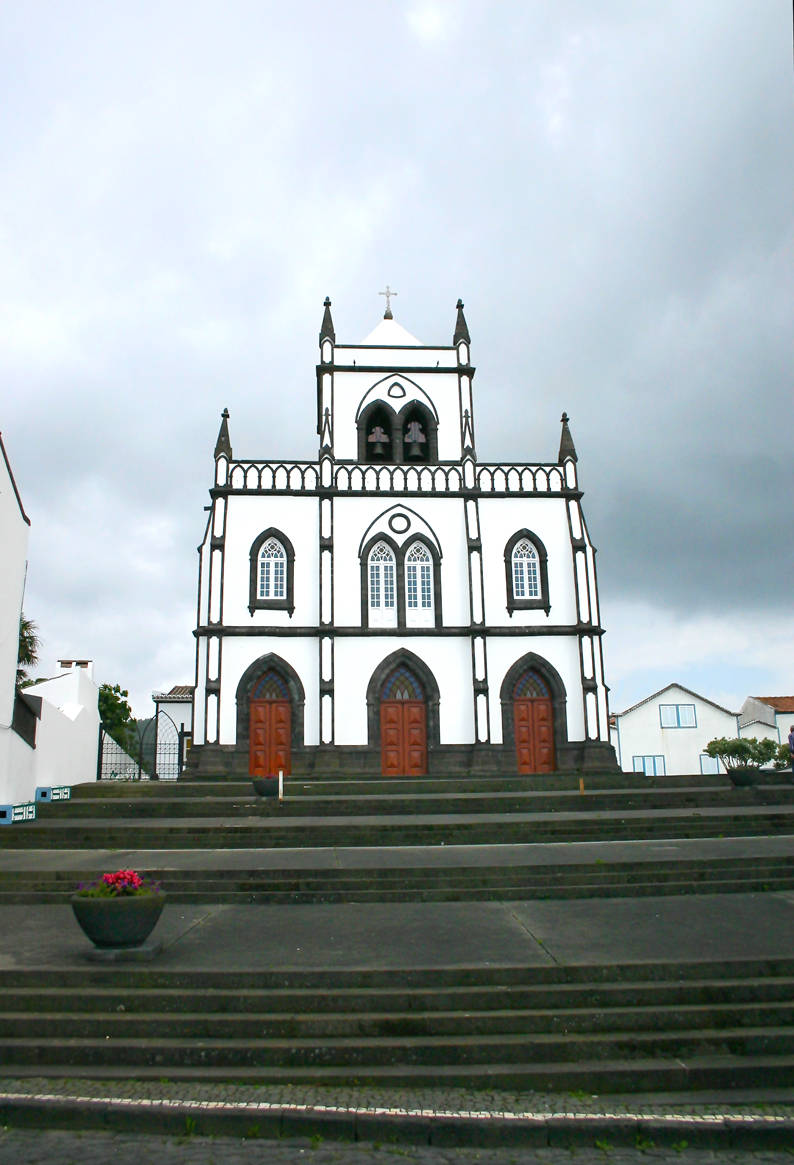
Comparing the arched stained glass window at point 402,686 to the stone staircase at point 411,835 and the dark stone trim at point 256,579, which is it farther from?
the dark stone trim at point 256,579

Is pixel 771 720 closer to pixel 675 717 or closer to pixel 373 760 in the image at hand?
pixel 675 717

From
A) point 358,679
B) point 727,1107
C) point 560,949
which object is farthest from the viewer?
point 358,679

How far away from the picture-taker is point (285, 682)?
26.5 meters

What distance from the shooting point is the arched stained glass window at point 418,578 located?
2747 centimetres

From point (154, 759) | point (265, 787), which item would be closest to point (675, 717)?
point (154, 759)

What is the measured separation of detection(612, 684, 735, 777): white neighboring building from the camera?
133 feet

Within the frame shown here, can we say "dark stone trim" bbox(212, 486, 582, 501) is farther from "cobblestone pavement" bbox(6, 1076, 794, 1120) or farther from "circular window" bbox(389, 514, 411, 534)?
"cobblestone pavement" bbox(6, 1076, 794, 1120)

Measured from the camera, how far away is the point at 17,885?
11.3 m

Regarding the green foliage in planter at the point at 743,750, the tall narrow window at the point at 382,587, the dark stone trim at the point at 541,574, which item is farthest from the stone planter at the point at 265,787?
the green foliage in planter at the point at 743,750

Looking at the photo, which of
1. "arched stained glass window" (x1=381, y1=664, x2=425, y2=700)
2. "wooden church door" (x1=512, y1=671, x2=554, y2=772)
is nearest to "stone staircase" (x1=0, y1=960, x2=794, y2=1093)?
"wooden church door" (x1=512, y1=671, x2=554, y2=772)

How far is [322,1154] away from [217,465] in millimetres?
24161

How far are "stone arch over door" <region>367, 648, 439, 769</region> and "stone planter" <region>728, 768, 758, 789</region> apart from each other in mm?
9487

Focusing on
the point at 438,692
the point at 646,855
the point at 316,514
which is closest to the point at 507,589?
the point at 438,692

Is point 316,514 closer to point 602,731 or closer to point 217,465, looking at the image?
point 217,465
